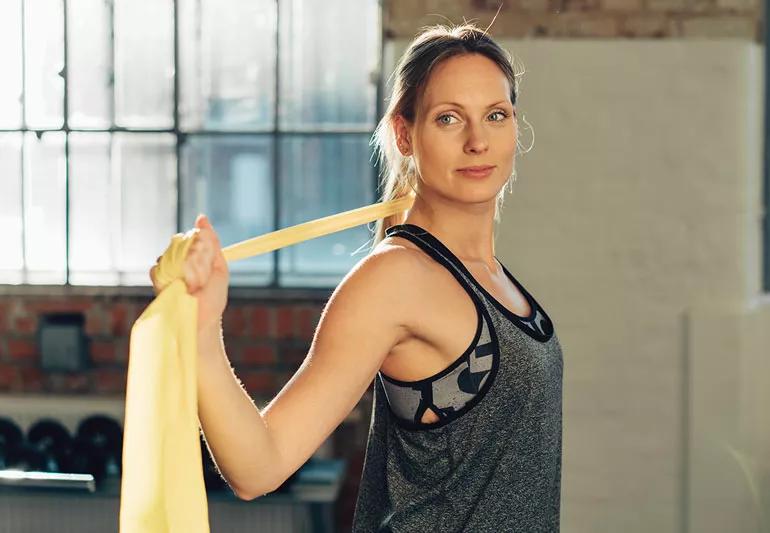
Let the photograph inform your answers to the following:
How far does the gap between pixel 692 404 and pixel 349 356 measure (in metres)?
2.57

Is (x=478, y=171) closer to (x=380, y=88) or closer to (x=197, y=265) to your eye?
(x=197, y=265)

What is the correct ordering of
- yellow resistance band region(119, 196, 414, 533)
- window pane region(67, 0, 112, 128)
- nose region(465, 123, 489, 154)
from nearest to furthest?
yellow resistance band region(119, 196, 414, 533) < nose region(465, 123, 489, 154) < window pane region(67, 0, 112, 128)

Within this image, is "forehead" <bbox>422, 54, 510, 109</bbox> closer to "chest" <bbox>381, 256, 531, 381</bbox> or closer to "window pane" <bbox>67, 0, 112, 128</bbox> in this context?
"chest" <bbox>381, 256, 531, 381</bbox>

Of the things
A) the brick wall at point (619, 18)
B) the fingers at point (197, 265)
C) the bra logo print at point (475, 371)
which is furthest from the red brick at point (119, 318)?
the fingers at point (197, 265)

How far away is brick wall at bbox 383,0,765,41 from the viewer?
361 cm

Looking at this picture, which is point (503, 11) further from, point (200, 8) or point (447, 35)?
point (447, 35)

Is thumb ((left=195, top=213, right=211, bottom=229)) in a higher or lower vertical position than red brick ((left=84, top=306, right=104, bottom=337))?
→ higher

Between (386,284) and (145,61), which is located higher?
(145,61)

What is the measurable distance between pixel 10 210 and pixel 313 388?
3.21 metres

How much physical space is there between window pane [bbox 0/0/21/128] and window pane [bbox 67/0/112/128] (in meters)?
0.20

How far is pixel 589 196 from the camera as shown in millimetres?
3627

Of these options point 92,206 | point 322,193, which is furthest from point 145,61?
point 322,193

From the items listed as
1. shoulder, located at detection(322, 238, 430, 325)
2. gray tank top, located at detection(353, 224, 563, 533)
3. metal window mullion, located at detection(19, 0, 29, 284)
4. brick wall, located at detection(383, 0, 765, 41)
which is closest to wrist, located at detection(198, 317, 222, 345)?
shoulder, located at detection(322, 238, 430, 325)

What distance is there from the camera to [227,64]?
159 inches
